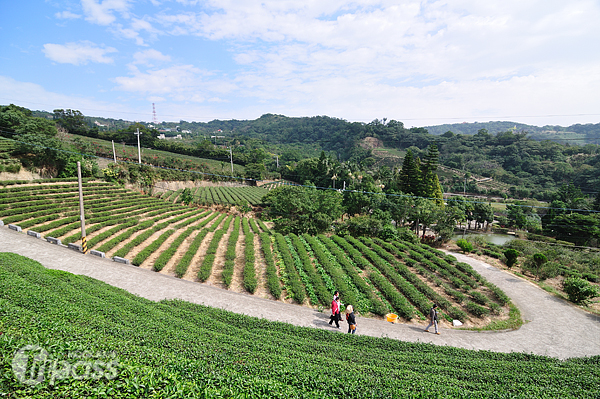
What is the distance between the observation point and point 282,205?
31.4 metres

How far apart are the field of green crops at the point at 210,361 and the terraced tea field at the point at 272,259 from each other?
4791 millimetres

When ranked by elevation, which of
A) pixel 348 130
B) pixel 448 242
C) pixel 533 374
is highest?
pixel 348 130

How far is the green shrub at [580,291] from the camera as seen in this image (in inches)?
590

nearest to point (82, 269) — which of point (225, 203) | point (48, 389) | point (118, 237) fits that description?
point (118, 237)

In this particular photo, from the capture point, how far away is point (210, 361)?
18.8 ft

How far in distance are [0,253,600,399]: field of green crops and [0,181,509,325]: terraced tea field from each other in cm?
479

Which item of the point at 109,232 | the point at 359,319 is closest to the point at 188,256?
the point at 109,232

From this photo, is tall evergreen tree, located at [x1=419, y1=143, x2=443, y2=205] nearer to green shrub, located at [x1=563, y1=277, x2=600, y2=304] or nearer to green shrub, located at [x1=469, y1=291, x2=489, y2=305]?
green shrub, located at [x1=563, y1=277, x2=600, y2=304]

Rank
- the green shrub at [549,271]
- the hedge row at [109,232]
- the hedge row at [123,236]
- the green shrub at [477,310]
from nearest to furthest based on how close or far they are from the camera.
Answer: the green shrub at [477,310] < the hedge row at [123,236] < the hedge row at [109,232] < the green shrub at [549,271]

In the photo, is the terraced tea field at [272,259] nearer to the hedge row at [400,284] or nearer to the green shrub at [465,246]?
the hedge row at [400,284]

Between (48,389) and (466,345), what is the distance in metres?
13.2

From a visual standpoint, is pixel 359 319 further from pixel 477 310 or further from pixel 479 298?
pixel 479 298

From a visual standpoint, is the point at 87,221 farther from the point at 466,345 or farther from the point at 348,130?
the point at 348,130

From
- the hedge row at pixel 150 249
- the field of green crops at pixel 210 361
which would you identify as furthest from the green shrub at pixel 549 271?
the hedge row at pixel 150 249
